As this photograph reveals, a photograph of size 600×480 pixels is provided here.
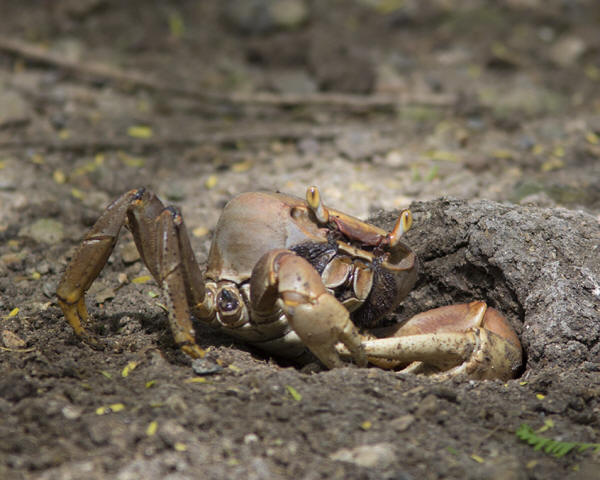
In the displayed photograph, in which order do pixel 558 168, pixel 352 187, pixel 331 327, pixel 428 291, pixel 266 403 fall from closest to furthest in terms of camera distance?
1. pixel 266 403
2. pixel 331 327
3. pixel 428 291
4. pixel 352 187
5. pixel 558 168

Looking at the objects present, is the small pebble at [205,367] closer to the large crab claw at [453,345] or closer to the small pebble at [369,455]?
the large crab claw at [453,345]

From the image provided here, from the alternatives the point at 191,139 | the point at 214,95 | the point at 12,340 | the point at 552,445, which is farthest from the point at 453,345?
the point at 214,95

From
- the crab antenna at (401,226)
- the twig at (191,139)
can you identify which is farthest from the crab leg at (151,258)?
the twig at (191,139)

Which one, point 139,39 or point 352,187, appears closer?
point 352,187

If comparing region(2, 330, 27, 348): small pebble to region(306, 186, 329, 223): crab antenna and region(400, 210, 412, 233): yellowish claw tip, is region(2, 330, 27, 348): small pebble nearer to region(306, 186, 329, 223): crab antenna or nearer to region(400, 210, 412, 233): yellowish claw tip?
region(306, 186, 329, 223): crab antenna

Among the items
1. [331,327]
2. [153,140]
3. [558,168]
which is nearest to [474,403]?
[331,327]

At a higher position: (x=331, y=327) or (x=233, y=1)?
(x=233, y=1)


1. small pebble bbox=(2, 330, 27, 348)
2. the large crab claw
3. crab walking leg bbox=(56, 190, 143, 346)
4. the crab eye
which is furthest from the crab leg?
the large crab claw

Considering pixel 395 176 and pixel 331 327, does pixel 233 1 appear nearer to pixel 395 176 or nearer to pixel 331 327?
pixel 395 176
